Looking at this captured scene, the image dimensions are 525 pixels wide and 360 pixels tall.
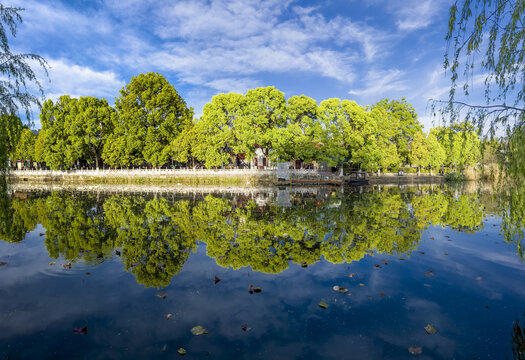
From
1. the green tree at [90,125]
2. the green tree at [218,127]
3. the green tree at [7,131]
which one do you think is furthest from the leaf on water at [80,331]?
the green tree at [90,125]

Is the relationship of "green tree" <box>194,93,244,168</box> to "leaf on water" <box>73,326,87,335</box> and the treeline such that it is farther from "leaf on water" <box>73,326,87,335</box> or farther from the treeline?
"leaf on water" <box>73,326,87,335</box>

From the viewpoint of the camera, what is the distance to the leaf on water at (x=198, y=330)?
181 inches

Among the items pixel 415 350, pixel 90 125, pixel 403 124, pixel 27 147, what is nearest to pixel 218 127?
pixel 90 125

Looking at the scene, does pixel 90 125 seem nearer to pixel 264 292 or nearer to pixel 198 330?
pixel 264 292

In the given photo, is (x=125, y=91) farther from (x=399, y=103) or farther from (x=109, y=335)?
(x=109, y=335)

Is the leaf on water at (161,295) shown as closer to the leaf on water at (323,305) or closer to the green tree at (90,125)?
the leaf on water at (323,305)

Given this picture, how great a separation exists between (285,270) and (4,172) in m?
7.36

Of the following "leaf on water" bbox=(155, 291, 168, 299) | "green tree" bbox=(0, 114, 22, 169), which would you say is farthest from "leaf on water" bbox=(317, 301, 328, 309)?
"green tree" bbox=(0, 114, 22, 169)

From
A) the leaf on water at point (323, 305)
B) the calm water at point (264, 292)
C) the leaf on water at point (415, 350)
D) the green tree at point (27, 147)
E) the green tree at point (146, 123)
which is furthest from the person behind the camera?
the green tree at point (27, 147)

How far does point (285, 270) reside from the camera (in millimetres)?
7293

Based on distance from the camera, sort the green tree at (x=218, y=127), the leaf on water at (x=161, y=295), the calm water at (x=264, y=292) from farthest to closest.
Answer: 1. the green tree at (x=218, y=127)
2. the leaf on water at (x=161, y=295)
3. the calm water at (x=264, y=292)

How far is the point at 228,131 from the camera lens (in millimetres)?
40281

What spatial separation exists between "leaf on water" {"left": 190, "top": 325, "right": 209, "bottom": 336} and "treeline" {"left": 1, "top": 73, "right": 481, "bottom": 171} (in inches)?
1322

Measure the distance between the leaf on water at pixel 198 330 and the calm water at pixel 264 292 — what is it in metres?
0.09
